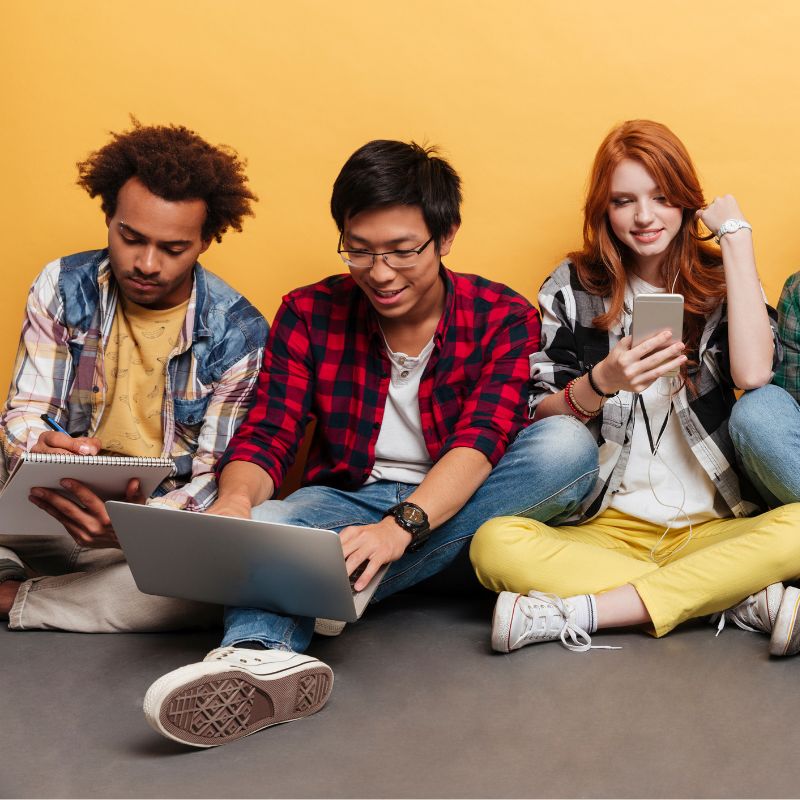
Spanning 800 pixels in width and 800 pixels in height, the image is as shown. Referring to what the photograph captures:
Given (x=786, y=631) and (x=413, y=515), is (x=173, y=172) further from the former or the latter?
(x=786, y=631)

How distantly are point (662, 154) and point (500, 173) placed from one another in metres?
0.67

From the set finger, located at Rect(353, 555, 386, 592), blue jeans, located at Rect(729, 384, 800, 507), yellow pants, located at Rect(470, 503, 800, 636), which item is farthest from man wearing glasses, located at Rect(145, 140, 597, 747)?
blue jeans, located at Rect(729, 384, 800, 507)

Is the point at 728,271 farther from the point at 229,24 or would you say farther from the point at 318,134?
the point at 229,24

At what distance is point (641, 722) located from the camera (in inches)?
65.6

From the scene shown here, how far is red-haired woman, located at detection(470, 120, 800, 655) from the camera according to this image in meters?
2.04

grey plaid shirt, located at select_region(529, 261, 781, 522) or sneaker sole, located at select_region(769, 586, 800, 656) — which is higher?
grey plaid shirt, located at select_region(529, 261, 781, 522)

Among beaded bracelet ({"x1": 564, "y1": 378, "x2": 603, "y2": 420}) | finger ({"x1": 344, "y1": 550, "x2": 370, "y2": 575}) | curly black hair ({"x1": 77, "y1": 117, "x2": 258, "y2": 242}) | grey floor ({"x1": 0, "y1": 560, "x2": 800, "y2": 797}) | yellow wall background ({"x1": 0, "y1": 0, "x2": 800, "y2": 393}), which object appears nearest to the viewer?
grey floor ({"x1": 0, "y1": 560, "x2": 800, "y2": 797})

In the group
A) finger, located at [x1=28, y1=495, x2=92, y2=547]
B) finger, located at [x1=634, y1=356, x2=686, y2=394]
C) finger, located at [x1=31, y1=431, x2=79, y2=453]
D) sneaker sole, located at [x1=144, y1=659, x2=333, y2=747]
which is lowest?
sneaker sole, located at [x1=144, y1=659, x2=333, y2=747]

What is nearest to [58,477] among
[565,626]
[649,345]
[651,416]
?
[565,626]

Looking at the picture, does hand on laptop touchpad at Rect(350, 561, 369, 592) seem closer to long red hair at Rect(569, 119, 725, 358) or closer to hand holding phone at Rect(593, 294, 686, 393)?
hand holding phone at Rect(593, 294, 686, 393)

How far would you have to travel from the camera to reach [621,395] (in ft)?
7.70

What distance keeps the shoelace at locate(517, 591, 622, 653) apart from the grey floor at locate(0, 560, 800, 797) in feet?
0.09

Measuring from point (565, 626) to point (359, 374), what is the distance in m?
0.74

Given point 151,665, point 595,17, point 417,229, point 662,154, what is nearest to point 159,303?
point 417,229
